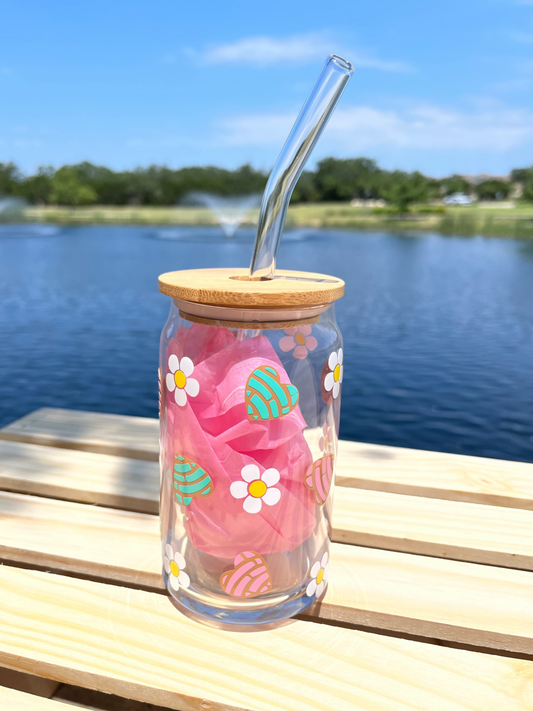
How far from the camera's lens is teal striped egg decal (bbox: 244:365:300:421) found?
3.49 feet

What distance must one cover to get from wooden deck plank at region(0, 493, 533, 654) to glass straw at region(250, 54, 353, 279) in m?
0.73

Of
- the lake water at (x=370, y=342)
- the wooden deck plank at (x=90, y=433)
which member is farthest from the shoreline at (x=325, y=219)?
the wooden deck plank at (x=90, y=433)

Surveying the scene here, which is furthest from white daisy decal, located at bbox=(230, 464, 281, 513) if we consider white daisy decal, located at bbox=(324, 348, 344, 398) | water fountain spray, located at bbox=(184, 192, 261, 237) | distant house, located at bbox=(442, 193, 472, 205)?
distant house, located at bbox=(442, 193, 472, 205)

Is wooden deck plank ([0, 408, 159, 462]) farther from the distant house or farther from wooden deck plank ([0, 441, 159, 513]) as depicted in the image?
the distant house

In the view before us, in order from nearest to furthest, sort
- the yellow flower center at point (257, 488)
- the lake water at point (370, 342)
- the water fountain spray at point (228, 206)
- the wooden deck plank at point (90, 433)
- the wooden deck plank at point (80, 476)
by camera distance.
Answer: the yellow flower center at point (257, 488), the wooden deck plank at point (80, 476), the wooden deck plank at point (90, 433), the lake water at point (370, 342), the water fountain spray at point (228, 206)

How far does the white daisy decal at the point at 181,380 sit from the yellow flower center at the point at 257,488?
0.20 meters

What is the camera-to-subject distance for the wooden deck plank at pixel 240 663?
1038 millimetres

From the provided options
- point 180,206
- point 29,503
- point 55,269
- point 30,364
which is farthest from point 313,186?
point 29,503

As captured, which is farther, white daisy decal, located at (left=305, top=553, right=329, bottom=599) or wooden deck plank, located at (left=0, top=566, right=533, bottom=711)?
white daisy decal, located at (left=305, top=553, right=329, bottom=599)

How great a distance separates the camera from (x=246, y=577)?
114 centimetres

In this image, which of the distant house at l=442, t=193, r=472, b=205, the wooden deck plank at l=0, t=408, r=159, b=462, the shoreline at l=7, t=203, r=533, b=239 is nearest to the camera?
the wooden deck plank at l=0, t=408, r=159, b=462

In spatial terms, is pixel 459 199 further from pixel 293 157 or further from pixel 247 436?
pixel 247 436

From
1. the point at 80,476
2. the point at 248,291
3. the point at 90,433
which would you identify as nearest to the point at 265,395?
the point at 248,291

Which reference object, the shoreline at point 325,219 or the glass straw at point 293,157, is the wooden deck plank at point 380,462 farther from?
the shoreline at point 325,219
